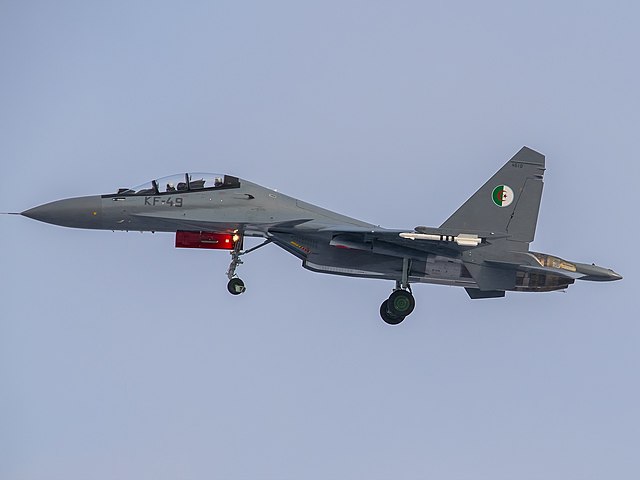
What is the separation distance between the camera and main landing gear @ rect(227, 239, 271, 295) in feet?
96.6

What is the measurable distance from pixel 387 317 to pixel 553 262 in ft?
13.0

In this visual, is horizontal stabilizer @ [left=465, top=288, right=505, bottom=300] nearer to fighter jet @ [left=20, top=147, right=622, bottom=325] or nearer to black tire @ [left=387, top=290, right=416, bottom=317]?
fighter jet @ [left=20, top=147, right=622, bottom=325]

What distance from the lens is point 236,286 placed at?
29.5m

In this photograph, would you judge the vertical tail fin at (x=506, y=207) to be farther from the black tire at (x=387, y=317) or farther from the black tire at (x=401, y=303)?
the black tire at (x=387, y=317)

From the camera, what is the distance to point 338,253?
29391 millimetres

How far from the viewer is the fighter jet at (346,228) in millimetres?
29062

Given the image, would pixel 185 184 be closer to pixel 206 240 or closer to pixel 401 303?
pixel 206 240

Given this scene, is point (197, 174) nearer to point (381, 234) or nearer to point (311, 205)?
point (311, 205)

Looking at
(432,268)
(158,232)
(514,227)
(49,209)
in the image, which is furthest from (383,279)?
(49,209)

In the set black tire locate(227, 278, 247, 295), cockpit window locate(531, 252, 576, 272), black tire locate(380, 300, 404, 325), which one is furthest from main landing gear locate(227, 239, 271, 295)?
cockpit window locate(531, 252, 576, 272)

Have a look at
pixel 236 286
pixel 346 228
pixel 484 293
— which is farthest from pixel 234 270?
pixel 484 293

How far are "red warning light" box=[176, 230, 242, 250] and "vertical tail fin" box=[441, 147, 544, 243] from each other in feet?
16.2

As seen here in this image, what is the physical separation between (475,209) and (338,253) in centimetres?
327

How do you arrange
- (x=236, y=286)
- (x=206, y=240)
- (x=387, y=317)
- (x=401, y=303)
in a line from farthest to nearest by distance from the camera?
(x=206, y=240)
(x=387, y=317)
(x=236, y=286)
(x=401, y=303)
